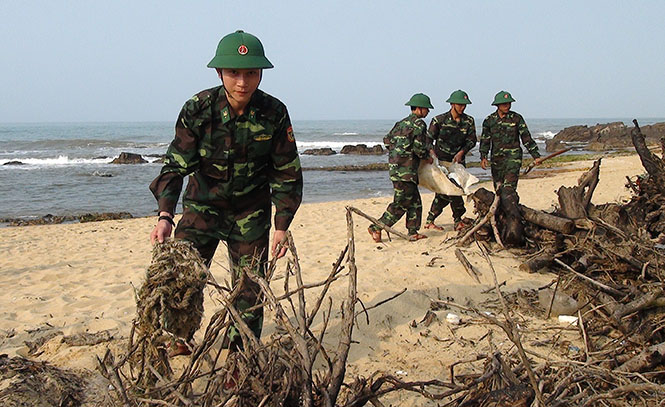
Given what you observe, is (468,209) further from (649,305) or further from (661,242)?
(649,305)

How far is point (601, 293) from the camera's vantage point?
12.3ft

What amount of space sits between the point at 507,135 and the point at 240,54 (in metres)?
6.25

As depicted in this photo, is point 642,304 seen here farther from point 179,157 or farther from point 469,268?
point 179,157

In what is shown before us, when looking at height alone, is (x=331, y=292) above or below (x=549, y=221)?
below

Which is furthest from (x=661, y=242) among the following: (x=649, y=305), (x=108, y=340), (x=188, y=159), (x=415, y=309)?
(x=108, y=340)

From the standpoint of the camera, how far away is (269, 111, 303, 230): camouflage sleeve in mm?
3312

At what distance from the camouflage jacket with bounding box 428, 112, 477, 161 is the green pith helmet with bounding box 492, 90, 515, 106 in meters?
0.60

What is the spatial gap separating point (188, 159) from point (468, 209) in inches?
295

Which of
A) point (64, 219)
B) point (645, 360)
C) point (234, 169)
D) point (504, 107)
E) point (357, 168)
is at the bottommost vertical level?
point (64, 219)

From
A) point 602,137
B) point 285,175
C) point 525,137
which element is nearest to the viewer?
point 285,175

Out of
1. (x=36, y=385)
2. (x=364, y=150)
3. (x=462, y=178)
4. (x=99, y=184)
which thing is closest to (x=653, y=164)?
(x=462, y=178)

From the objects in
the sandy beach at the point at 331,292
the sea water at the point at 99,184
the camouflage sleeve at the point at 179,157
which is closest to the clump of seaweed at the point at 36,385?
the sandy beach at the point at 331,292

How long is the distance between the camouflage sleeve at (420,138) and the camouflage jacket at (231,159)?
3.75 meters

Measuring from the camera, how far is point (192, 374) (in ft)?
7.00
